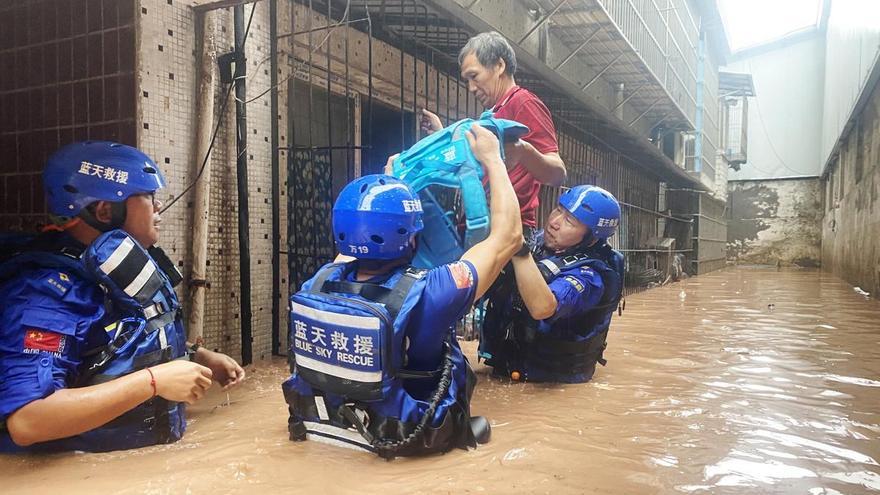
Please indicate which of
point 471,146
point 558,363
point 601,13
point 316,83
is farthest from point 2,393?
point 601,13

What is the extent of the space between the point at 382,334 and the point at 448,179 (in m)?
0.99

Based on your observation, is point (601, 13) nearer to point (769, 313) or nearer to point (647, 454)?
point (769, 313)

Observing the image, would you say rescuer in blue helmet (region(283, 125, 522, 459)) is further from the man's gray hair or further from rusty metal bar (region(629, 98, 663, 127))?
rusty metal bar (region(629, 98, 663, 127))

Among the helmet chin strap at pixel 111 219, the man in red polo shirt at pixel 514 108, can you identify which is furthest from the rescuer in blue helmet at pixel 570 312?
the helmet chin strap at pixel 111 219

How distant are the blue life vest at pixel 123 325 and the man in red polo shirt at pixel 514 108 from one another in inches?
79.4

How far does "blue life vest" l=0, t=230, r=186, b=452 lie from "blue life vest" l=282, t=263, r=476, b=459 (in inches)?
23.0

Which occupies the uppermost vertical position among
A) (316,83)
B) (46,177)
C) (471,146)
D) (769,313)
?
(316,83)

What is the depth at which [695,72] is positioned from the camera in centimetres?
1941

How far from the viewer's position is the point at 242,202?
435cm

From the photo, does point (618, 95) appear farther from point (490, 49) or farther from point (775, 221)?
point (775, 221)

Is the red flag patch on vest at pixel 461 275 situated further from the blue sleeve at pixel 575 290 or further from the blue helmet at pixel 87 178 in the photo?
the blue helmet at pixel 87 178

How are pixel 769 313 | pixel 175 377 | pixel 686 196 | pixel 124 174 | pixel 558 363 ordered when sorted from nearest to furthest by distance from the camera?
pixel 175 377
pixel 124 174
pixel 558 363
pixel 769 313
pixel 686 196

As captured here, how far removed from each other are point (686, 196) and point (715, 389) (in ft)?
50.9

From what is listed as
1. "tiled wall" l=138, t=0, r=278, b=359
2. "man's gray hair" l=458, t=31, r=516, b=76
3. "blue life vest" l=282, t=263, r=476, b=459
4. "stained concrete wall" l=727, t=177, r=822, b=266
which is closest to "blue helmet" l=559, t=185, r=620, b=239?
"man's gray hair" l=458, t=31, r=516, b=76
